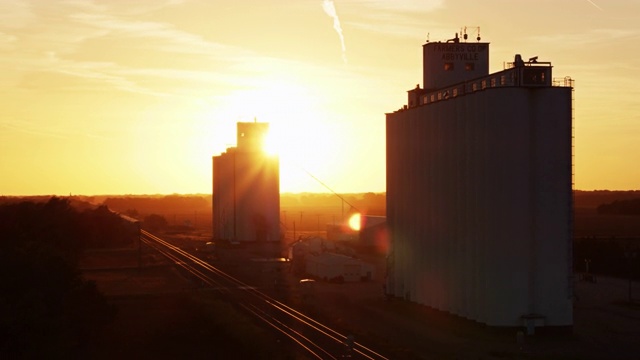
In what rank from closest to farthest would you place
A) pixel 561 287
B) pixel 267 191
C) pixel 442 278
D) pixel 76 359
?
pixel 76 359 < pixel 561 287 < pixel 442 278 < pixel 267 191

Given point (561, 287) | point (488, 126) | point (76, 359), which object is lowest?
point (76, 359)

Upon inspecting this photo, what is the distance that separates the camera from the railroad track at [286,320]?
36250 millimetres

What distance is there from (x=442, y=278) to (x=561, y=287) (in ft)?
23.3

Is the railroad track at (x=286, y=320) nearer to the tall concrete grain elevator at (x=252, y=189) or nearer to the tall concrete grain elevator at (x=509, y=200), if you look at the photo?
the tall concrete grain elevator at (x=509, y=200)

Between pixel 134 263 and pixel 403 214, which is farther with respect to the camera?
pixel 134 263

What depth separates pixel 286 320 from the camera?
46500mm

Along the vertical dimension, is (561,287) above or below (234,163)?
below

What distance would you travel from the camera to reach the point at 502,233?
42.6m

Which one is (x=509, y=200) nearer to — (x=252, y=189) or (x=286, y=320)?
(x=286, y=320)

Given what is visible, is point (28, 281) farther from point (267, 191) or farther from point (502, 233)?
point (267, 191)

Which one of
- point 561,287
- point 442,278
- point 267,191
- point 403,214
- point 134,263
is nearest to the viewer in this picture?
point 561,287

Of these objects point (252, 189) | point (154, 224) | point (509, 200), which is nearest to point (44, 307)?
point (509, 200)

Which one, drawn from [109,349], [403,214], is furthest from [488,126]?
[109,349]

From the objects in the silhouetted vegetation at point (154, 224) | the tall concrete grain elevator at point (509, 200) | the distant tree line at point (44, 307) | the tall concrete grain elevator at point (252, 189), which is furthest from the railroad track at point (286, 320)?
the silhouetted vegetation at point (154, 224)
